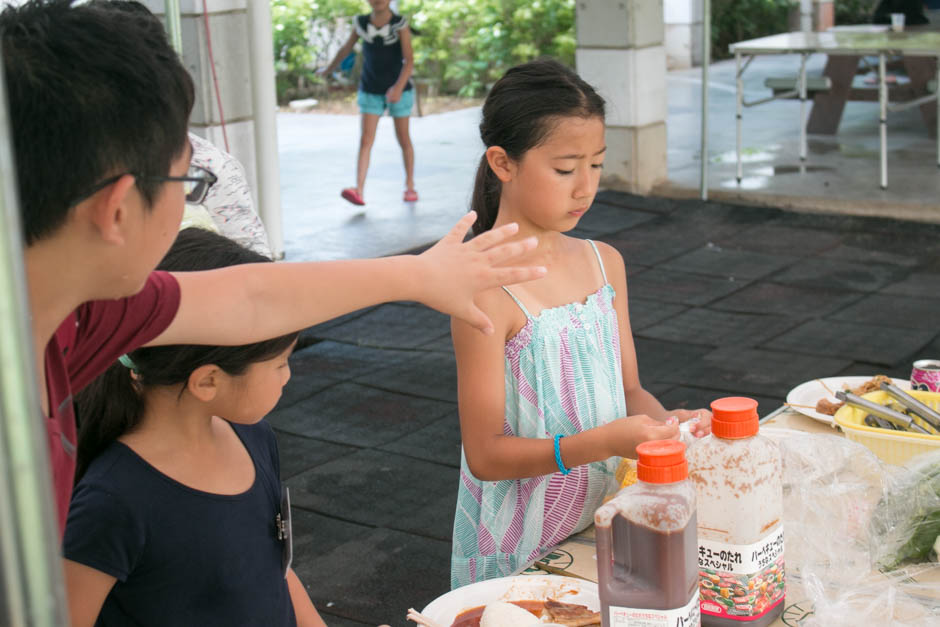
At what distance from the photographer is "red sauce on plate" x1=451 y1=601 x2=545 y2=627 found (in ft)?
4.85

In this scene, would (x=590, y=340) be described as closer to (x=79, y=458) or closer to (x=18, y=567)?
(x=79, y=458)

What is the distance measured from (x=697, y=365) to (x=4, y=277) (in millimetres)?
4468

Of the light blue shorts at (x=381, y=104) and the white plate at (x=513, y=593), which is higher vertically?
the light blue shorts at (x=381, y=104)

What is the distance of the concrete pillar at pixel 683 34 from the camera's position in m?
14.3

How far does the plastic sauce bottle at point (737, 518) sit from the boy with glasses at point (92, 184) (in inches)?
13.6

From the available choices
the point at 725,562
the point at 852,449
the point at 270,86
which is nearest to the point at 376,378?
the point at 270,86

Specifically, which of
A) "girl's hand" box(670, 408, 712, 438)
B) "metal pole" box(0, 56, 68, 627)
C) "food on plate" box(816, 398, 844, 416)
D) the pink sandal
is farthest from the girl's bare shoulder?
the pink sandal

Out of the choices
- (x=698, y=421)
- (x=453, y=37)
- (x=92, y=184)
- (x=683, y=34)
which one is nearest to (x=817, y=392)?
(x=698, y=421)

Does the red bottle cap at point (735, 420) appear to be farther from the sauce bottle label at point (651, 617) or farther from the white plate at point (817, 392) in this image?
the white plate at point (817, 392)

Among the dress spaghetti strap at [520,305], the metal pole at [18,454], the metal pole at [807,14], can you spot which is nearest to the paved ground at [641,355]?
the dress spaghetti strap at [520,305]

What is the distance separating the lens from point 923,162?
331 inches

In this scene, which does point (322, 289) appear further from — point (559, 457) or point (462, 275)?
point (559, 457)

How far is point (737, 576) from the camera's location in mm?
1360

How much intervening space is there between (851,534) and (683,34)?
13637 mm
